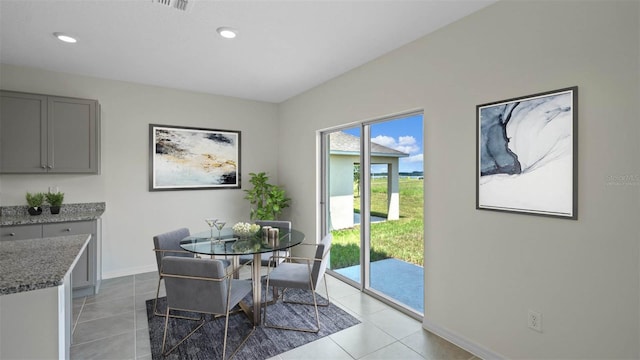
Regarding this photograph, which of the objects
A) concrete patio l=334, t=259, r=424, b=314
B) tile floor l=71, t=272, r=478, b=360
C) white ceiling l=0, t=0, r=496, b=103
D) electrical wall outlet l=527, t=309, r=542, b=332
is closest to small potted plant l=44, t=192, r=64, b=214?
tile floor l=71, t=272, r=478, b=360

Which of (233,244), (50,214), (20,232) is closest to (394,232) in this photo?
(233,244)

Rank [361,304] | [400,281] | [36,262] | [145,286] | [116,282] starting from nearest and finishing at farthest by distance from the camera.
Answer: [36,262] < [361,304] < [400,281] < [145,286] < [116,282]

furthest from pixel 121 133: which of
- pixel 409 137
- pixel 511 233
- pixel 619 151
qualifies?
pixel 619 151

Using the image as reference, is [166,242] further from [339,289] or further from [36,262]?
[339,289]

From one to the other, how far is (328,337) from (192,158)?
3317 mm

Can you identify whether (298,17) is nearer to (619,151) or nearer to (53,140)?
(619,151)

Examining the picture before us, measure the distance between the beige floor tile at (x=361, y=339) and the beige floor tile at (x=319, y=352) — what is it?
0.19 feet

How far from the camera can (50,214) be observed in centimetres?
352

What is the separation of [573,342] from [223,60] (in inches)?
152

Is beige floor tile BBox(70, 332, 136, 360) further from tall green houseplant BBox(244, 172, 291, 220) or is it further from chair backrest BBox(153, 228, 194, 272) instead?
tall green houseplant BBox(244, 172, 291, 220)

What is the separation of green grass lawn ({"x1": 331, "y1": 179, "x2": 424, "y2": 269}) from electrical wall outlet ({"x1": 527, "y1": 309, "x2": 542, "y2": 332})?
1.03 m

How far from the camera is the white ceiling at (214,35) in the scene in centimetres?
228

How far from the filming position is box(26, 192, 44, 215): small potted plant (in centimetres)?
342

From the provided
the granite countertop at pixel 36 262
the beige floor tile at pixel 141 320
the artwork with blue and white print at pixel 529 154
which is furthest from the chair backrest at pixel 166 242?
the artwork with blue and white print at pixel 529 154
